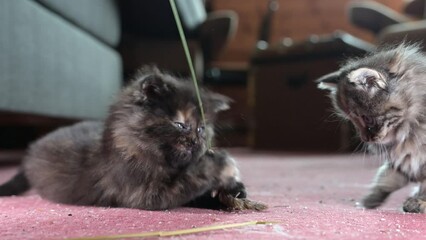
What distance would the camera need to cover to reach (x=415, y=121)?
1.41 metres

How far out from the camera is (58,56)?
2143mm

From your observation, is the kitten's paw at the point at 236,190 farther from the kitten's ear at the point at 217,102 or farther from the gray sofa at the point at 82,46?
the gray sofa at the point at 82,46

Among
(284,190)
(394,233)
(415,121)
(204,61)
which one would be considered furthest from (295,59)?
(394,233)

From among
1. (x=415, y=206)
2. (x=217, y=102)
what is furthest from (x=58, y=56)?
(x=415, y=206)

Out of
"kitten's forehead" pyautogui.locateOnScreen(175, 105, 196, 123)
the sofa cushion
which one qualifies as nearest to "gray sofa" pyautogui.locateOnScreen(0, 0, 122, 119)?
the sofa cushion

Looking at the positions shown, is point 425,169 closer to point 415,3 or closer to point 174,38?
point 174,38

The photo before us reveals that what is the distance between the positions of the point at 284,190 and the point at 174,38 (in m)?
1.73

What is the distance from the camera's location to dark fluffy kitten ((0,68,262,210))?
1.29 meters

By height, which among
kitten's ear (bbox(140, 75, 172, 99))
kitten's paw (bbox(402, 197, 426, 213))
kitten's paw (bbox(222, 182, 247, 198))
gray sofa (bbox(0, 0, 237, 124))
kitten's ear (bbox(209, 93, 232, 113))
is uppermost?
gray sofa (bbox(0, 0, 237, 124))

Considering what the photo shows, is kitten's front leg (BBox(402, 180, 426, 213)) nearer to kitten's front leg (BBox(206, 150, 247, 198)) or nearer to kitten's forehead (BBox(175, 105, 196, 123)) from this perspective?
kitten's front leg (BBox(206, 150, 247, 198))

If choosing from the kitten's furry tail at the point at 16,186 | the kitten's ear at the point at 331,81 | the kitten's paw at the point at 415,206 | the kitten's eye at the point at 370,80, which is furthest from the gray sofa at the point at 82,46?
the kitten's paw at the point at 415,206

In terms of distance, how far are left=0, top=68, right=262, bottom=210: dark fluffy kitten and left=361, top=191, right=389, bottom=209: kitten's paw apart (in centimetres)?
36

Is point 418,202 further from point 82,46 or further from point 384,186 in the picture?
point 82,46

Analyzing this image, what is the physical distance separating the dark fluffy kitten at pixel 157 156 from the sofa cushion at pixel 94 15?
2.80ft
